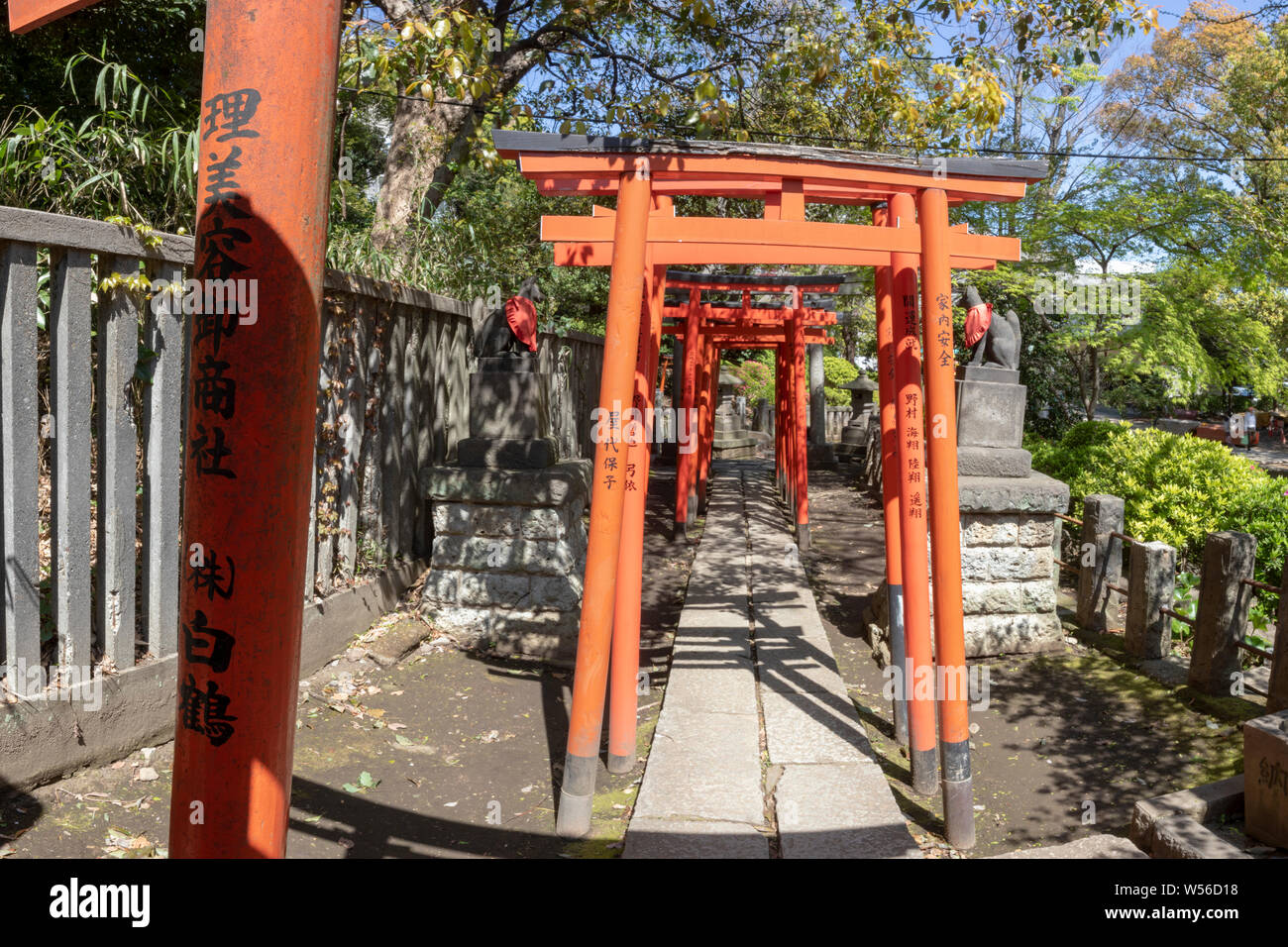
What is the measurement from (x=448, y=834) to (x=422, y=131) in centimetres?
667

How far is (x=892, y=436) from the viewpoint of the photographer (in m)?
4.72

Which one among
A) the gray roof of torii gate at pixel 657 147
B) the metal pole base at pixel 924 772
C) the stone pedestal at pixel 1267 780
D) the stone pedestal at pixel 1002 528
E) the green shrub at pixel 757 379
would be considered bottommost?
the metal pole base at pixel 924 772

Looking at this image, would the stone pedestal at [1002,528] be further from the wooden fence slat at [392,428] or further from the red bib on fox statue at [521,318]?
the wooden fence slat at [392,428]

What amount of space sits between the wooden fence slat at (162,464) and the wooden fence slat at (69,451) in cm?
37

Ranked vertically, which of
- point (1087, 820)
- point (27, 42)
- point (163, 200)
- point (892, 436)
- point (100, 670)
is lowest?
point (1087, 820)

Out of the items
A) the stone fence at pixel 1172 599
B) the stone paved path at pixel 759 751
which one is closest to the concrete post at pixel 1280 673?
the stone fence at pixel 1172 599

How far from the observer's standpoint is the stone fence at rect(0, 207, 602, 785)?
3.26 metres

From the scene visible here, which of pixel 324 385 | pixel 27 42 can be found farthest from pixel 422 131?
pixel 27 42

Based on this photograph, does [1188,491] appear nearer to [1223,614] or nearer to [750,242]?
[1223,614]

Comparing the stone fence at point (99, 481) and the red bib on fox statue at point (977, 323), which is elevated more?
the red bib on fox statue at point (977, 323)

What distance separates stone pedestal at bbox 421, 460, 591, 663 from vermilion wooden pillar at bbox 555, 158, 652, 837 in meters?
2.13

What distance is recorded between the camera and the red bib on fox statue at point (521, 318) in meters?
6.17

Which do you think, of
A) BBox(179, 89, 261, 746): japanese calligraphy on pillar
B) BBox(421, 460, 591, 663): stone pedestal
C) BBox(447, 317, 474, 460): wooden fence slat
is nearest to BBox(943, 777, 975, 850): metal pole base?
BBox(421, 460, 591, 663): stone pedestal

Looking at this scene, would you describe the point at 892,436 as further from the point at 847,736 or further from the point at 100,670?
the point at 100,670
